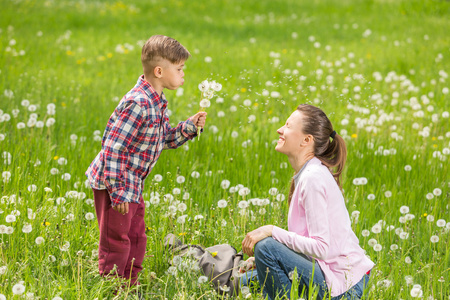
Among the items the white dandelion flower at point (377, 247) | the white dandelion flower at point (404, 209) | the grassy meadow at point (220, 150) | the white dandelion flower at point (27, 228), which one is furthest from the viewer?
the white dandelion flower at point (404, 209)

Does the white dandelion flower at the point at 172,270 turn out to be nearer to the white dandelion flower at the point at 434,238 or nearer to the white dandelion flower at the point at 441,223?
the white dandelion flower at the point at 434,238

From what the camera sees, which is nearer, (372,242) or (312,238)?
(312,238)

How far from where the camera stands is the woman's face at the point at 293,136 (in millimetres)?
3135

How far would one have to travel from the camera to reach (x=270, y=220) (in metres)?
3.91

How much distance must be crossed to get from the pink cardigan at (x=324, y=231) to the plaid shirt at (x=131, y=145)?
0.80m

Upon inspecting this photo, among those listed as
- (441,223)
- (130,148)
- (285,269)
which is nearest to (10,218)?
(130,148)

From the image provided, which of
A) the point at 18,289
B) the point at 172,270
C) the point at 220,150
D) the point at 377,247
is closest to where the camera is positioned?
the point at 18,289

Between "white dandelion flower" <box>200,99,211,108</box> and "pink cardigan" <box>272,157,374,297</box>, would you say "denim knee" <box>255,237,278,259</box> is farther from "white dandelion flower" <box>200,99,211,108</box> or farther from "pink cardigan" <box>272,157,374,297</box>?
"white dandelion flower" <box>200,99,211,108</box>

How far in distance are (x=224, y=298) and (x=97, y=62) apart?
708 cm

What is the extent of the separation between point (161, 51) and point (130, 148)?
0.55m

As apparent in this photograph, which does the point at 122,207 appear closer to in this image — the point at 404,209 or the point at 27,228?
the point at 27,228

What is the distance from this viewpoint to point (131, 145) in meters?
3.07

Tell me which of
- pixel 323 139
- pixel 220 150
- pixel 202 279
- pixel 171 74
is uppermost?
pixel 171 74

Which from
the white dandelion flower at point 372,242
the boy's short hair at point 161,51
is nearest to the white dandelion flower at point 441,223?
the white dandelion flower at point 372,242
